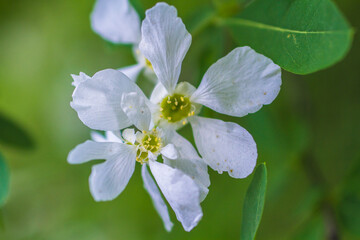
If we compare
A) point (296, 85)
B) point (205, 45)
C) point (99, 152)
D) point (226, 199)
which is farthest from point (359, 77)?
point (99, 152)

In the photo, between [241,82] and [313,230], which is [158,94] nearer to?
[241,82]

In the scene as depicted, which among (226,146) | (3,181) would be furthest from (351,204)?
(3,181)

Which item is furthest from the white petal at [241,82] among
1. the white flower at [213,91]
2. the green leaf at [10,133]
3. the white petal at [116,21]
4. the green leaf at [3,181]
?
the green leaf at [10,133]

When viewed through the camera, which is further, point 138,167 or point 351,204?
point 138,167

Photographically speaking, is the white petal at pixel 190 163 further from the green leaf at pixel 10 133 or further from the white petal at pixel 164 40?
the green leaf at pixel 10 133

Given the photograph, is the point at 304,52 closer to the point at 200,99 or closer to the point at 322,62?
the point at 322,62

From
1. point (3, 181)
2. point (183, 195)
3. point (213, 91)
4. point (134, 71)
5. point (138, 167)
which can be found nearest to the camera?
point (183, 195)

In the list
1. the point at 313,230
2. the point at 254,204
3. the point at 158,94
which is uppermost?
the point at 158,94
